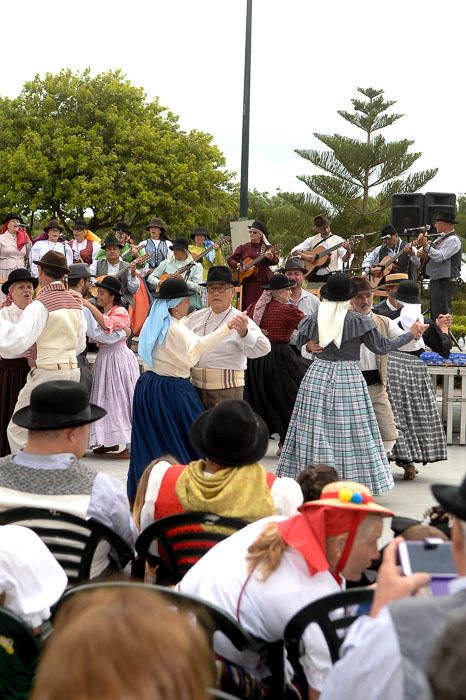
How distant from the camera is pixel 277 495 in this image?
12.7 ft

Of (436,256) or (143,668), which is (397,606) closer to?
(143,668)

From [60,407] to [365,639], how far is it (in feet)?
7.58

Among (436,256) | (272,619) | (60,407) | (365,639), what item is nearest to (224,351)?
(60,407)

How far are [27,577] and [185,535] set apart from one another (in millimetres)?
825

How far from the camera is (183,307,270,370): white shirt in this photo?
6.99m

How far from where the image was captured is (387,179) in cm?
2747

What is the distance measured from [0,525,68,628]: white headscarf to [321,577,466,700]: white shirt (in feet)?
3.82

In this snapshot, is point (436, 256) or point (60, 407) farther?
point (436, 256)

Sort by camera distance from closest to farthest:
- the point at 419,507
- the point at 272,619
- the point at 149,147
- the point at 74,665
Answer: the point at 74,665 < the point at 272,619 < the point at 419,507 < the point at 149,147

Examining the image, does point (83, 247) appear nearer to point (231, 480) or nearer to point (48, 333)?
point (48, 333)

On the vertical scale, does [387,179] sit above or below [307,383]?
above

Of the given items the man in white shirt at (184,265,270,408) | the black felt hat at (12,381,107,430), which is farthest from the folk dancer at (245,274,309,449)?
the black felt hat at (12,381,107,430)

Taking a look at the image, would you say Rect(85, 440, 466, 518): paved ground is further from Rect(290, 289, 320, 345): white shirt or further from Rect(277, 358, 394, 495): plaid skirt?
Rect(290, 289, 320, 345): white shirt

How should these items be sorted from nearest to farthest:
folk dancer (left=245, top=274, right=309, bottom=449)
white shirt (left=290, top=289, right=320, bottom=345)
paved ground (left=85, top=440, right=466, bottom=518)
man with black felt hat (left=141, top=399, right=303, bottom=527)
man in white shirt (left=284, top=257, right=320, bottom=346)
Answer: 1. man with black felt hat (left=141, top=399, right=303, bottom=527)
2. paved ground (left=85, top=440, right=466, bottom=518)
3. folk dancer (left=245, top=274, right=309, bottom=449)
4. man in white shirt (left=284, top=257, right=320, bottom=346)
5. white shirt (left=290, top=289, right=320, bottom=345)
